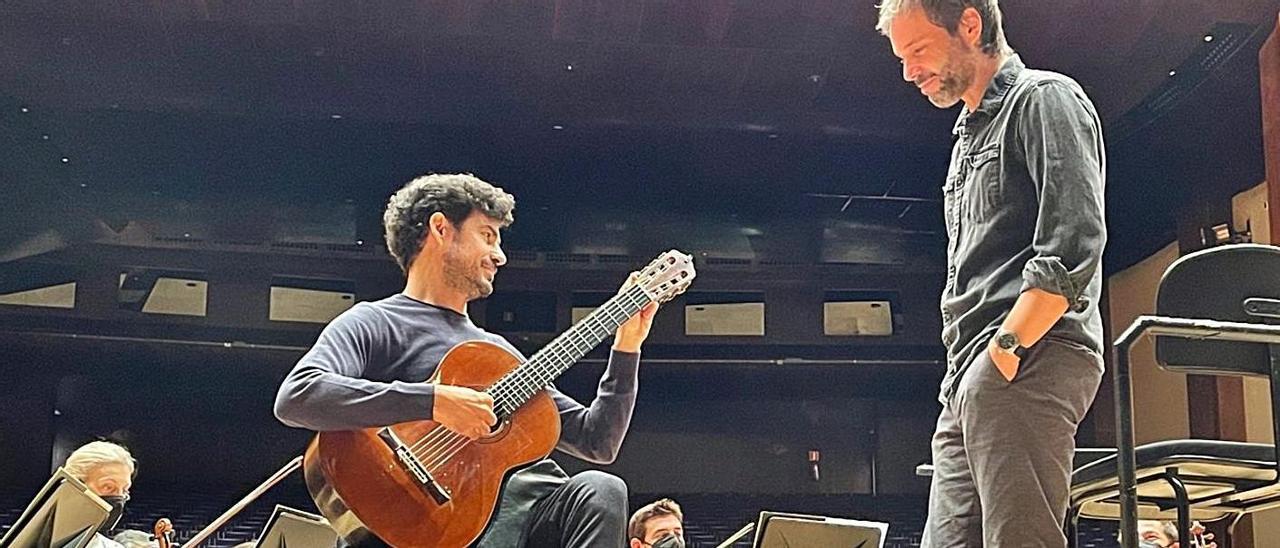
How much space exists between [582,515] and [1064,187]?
988 millimetres

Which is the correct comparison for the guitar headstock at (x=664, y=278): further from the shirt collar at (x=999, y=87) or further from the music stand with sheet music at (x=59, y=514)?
the music stand with sheet music at (x=59, y=514)

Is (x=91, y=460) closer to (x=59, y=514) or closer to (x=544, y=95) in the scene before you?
(x=59, y=514)

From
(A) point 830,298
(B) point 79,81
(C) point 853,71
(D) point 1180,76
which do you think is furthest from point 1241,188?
(B) point 79,81

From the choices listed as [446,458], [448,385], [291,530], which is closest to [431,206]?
[448,385]

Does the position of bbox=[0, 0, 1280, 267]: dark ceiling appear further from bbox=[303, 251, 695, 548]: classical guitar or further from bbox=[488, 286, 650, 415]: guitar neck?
bbox=[303, 251, 695, 548]: classical guitar

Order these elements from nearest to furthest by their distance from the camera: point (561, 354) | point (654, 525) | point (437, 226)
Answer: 1. point (561, 354)
2. point (437, 226)
3. point (654, 525)

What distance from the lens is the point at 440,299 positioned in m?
2.47

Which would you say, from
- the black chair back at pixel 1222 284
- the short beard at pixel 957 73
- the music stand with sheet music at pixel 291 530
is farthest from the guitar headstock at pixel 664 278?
the music stand with sheet music at pixel 291 530

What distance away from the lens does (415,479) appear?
2.14 meters

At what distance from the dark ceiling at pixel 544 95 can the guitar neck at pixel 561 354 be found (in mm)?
5455

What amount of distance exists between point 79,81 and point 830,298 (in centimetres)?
794

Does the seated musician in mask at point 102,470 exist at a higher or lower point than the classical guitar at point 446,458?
lower

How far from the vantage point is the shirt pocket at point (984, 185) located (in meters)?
1.81

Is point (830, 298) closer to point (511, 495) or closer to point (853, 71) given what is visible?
point (853, 71)
